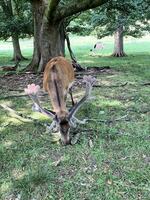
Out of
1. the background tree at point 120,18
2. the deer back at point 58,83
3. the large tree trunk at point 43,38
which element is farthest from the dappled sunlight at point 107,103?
the background tree at point 120,18

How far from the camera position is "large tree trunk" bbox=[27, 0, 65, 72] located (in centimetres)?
948

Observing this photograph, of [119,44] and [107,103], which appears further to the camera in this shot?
[119,44]

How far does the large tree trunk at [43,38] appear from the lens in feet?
31.1

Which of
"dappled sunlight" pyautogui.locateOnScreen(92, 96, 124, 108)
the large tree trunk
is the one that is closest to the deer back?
"dappled sunlight" pyautogui.locateOnScreen(92, 96, 124, 108)

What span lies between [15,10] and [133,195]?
14.2m

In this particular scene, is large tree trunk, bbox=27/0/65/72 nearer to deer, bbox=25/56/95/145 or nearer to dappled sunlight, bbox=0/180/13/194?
deer, bbox=25/56/95/145

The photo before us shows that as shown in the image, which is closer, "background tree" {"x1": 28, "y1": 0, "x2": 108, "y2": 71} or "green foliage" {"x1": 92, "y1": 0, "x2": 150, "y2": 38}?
"background tree" {"x1": 28, "y1": 0, "x2": 108, "y2": 71}

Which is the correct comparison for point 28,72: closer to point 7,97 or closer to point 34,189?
point 7,97

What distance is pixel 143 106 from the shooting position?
6320 millimetres

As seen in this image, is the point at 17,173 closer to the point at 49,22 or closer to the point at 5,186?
the point at 5,186

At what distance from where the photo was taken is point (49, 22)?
30.3 ft

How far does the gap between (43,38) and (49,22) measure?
→ 0.52 m

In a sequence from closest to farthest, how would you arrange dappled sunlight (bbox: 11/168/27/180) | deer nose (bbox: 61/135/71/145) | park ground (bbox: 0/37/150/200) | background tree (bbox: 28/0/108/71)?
1. park ground (bbox: 0/37/150/200)
2. dappled sunlight (bbox: 11/168/27/180)
3. deer nose (bbox: 61/135/71/145)
4. background tree (bbox: 28/0/108/71)

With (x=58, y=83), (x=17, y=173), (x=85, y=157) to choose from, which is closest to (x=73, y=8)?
(x=58, y=83)
